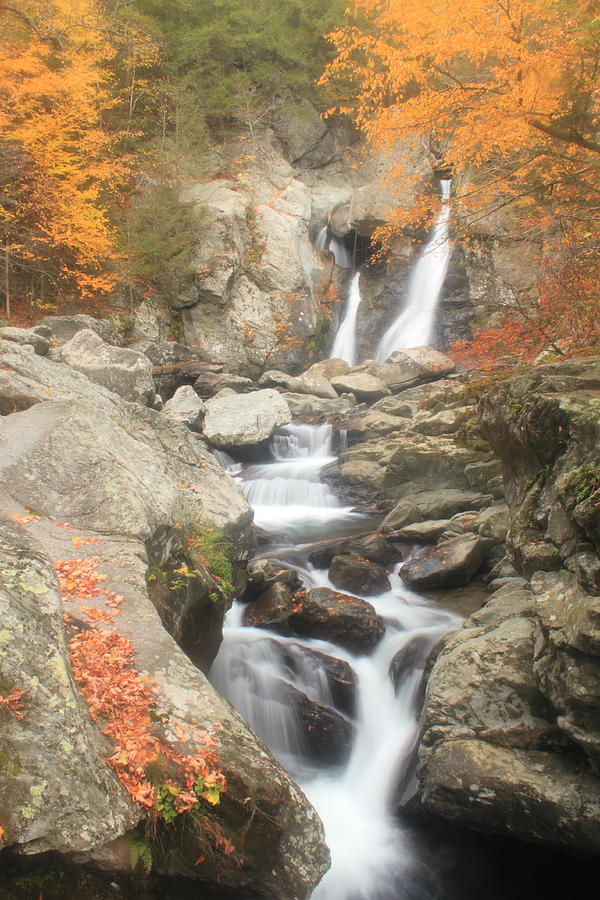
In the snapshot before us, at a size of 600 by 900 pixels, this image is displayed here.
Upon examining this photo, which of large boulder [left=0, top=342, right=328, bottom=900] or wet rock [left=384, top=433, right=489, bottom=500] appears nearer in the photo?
large boulder [left=0, top=342, right=328, bottom=900]

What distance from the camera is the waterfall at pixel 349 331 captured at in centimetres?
2159

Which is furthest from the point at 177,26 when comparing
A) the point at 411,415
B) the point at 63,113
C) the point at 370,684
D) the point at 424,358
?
the point at 370,684

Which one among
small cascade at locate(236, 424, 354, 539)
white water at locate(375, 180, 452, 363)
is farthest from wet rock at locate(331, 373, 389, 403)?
small cascade at locate(236, 424, 354, 539)

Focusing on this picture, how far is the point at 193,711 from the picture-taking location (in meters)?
2.86

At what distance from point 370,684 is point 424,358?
13153mm

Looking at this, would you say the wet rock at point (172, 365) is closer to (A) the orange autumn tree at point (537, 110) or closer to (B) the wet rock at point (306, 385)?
(B) the wet rock at point (306, 385)

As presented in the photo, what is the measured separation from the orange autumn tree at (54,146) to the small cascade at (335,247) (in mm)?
9385

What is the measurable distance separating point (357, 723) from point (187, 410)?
1005cm

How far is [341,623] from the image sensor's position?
6.21 m

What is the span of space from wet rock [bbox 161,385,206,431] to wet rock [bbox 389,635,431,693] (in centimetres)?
904

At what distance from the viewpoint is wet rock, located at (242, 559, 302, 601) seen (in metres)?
7.04

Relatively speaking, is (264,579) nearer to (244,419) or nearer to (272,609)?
(272,609)

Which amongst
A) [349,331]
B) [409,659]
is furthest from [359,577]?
[349,331]

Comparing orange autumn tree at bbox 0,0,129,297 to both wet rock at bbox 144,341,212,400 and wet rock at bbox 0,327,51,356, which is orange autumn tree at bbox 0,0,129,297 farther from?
wet rock at bbox 0,327,51,356
